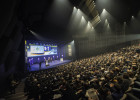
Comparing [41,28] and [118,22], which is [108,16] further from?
[41,28]

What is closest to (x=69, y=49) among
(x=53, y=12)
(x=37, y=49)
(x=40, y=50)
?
(x=40, y=50)

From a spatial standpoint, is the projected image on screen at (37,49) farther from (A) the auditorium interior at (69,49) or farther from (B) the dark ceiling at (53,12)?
(B) the dark ceiling at (53,12)

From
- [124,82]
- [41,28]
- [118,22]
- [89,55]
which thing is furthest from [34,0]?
[118,22]

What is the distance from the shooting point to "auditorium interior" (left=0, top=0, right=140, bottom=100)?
14.3 feet

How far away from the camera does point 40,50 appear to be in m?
17.1

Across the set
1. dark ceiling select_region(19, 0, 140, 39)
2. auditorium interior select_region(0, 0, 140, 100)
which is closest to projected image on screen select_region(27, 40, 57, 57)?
auditorium interior select_region(0, 0, 140, 100)

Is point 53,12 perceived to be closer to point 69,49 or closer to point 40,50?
point 40,50

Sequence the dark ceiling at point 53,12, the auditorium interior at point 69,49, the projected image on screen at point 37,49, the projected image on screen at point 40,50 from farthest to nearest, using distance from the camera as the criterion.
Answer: the projected image on screen at point 37,49 < the projected image on screen at point 40,50 < the dark ceiling at point 53,12 < the auditorium interior at point 69,49

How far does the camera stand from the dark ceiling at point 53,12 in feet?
30.7

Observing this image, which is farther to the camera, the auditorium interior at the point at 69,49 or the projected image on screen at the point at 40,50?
the projected image on screen at the point at 40,50

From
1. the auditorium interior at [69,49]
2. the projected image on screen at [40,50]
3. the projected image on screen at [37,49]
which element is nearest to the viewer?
the auditorium interior at [69,49]

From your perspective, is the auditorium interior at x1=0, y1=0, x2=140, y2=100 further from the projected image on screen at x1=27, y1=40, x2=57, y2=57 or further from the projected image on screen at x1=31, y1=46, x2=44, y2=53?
the projected image on screen at x1=31, y1=46, x2=44, y2=53

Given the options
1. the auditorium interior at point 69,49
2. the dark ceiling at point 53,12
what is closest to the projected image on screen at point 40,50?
the auditorium interior at point 69,49

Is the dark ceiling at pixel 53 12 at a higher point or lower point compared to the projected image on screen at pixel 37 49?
Answer: higher
